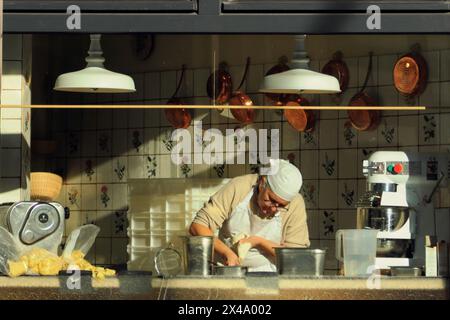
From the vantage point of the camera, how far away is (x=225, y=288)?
8.40 m

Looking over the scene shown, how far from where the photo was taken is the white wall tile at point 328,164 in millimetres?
9336

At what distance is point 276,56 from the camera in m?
9.07

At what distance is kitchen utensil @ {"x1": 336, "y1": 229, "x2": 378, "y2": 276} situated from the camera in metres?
8.63

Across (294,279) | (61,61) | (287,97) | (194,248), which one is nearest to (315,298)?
(294,279)

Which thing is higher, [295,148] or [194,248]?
[295,148]

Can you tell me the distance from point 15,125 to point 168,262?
1.31m

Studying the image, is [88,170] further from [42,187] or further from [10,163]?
[10,163]

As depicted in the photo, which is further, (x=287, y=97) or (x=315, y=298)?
(x=287, y=97)

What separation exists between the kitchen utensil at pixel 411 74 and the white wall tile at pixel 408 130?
15 centimetres

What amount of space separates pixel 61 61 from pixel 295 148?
1493 mm

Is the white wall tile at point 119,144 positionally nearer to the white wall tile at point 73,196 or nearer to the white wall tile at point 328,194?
the white wall tile at point 73,196

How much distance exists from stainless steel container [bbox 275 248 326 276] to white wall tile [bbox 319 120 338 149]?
1010mm

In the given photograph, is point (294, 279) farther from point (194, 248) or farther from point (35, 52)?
point (35, 52)
